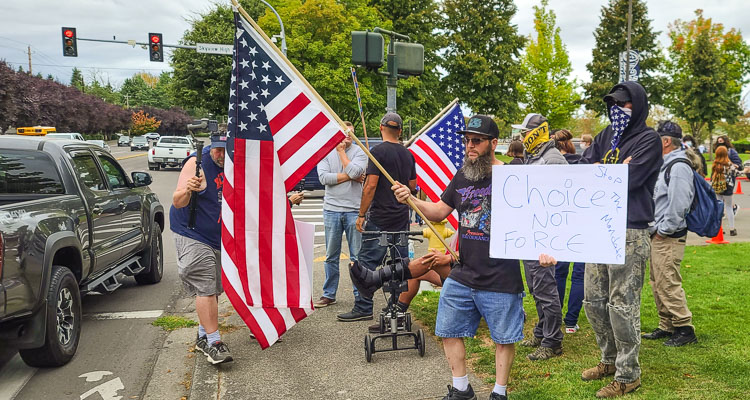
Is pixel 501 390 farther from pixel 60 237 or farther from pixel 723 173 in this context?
pixel 723 173

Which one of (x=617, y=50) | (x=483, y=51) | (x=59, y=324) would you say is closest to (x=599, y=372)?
(x=59, y=324)

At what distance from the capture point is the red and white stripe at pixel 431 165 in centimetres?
737

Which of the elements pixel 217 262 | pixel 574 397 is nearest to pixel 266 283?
pixel 217 262

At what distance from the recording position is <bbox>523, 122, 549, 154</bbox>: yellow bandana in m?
5.39

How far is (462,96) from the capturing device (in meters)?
47.6

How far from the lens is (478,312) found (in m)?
3.97

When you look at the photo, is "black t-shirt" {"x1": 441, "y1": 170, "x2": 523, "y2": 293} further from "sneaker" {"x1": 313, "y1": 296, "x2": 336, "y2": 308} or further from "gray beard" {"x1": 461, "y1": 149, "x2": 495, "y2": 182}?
"sneaker" {"x1": 313, "y1": 296, "x2": 336, "y2": 308}

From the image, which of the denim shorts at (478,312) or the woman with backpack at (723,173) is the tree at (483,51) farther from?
the denim shorts at (478,312)

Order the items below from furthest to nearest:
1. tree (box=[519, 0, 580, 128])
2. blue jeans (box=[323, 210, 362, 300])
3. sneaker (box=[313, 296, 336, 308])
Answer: tree (box=[519, 0, 580, 128]) → sneaker (box=[313, 296, 336, 308]) → blue jeans (box=[323, 210, 362, 300])

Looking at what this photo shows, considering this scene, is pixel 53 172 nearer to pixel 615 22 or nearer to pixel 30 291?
pixel 30 291

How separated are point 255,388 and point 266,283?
77cm

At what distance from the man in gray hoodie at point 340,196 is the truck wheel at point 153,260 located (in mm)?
2635

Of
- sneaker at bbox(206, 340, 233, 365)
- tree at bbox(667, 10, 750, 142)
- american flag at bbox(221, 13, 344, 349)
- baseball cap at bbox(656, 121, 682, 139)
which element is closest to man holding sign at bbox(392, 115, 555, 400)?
american flag at bbox(221, 13, 344, 349)

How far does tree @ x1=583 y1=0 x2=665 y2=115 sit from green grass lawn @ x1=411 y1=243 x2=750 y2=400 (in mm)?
44383
